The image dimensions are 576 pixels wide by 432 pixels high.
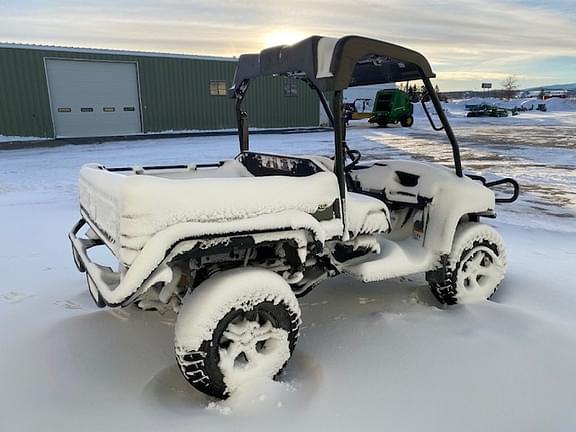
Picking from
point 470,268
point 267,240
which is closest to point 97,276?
point 267,240

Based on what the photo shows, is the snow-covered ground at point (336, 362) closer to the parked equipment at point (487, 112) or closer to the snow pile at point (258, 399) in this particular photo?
the snow pile at point (258, 399)

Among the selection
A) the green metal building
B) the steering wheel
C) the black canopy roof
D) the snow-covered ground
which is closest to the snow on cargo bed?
the black canopy roof

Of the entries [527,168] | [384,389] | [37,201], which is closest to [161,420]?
[384,389]

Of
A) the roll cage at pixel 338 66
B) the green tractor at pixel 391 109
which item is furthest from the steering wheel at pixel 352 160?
the green tractor at pixel 391 109

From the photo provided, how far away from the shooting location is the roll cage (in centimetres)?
250

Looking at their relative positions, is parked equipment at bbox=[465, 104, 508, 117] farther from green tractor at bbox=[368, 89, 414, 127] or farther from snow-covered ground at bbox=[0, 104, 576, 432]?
snow-covered ground at bbox=[0, 104, 576, 432]

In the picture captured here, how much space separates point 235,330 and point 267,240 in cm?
51

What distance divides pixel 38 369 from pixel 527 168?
11366mm

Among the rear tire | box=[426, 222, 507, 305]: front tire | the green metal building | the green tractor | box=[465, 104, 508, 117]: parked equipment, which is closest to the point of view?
box=[426, 222, 507, 305]: front tire

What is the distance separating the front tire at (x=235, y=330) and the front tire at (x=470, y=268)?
1357 millimetres

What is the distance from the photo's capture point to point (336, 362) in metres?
2.85

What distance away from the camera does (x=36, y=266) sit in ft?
14.9

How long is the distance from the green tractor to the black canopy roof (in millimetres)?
23831

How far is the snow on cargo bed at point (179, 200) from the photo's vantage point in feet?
7.33
